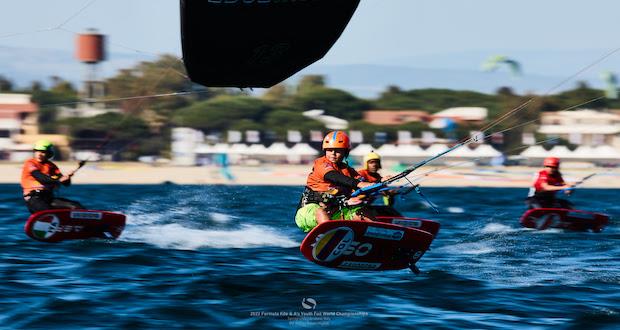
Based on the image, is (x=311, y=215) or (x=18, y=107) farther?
(x=18, y=107)

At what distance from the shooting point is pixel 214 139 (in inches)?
3179

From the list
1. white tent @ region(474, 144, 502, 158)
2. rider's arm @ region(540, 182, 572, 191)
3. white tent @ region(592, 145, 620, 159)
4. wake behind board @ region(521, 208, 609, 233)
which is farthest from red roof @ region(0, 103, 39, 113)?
wake behind board @ region(521, 208, 609, 233)

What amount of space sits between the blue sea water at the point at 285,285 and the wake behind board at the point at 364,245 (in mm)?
203

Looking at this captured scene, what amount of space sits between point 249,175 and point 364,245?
50344 millimetres

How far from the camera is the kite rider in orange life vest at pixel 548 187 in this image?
19062mm

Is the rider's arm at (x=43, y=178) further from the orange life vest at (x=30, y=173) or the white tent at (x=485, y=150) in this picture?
the white tent at (x=485, y=150)

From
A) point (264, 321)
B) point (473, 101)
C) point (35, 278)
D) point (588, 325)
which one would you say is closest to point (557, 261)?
point (588, 325)

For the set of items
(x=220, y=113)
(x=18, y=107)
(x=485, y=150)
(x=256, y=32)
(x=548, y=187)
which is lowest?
(x=485, y=150)

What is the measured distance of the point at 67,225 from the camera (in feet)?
52.6

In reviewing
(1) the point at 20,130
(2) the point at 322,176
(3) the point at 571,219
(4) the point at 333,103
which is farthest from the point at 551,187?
(4) the point at 333,103

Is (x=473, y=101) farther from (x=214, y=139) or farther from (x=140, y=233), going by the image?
(x=140, y=233)

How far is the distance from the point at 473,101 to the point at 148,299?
8332 centimetres

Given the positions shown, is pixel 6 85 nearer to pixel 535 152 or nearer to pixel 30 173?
pixel 535 152

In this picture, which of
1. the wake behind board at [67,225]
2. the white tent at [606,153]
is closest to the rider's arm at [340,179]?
the wake behind board at [67,225]
